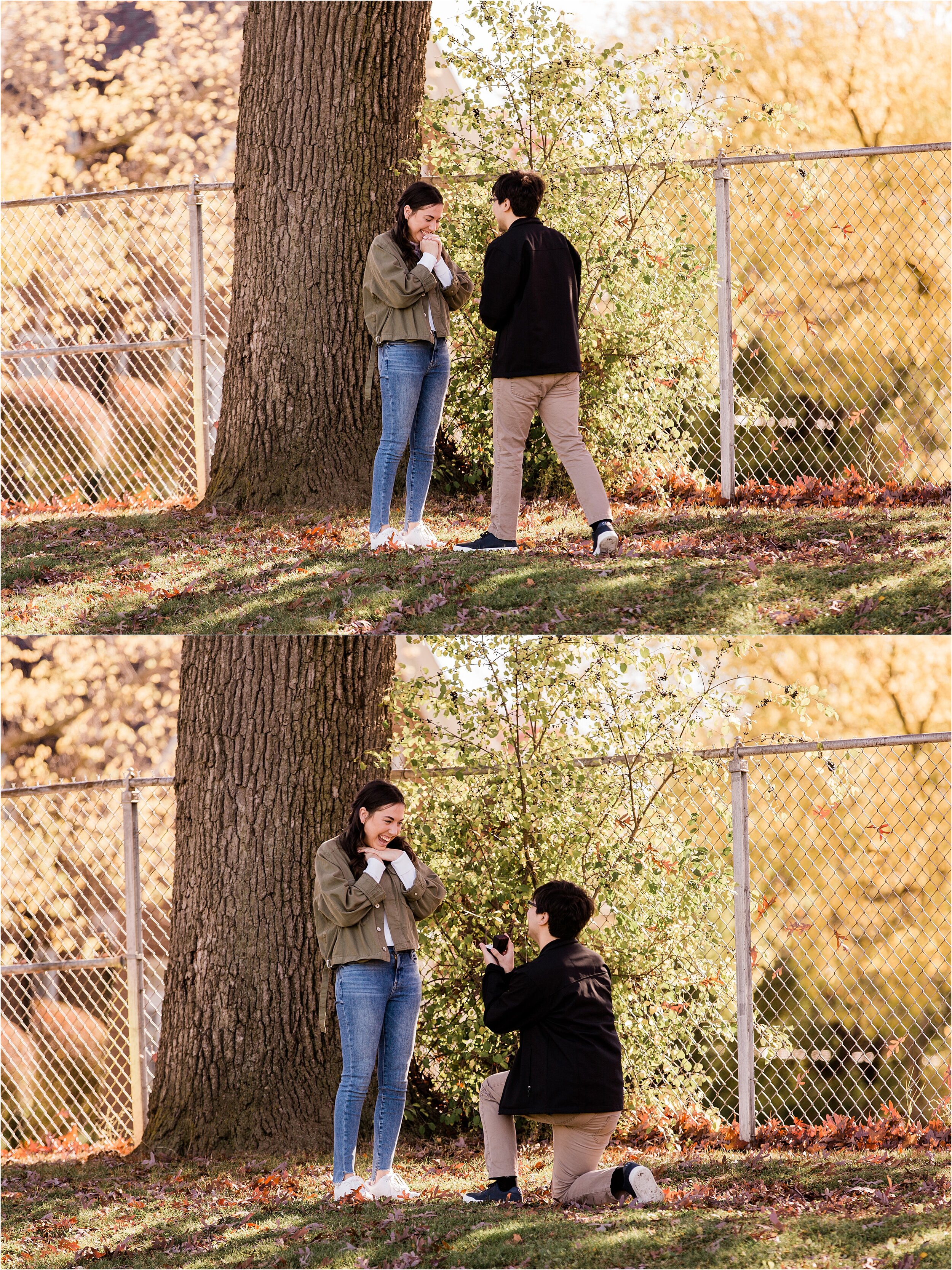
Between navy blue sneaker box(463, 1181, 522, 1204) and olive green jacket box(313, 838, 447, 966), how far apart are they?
93cm

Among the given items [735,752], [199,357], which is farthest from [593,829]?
[199,357]

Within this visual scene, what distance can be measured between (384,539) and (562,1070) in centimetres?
287

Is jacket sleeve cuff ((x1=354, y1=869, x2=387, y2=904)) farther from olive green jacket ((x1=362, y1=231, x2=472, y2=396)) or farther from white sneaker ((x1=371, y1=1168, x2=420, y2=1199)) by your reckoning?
olive green jacket ((x1=362, y1=231, x2=472, y2=396))

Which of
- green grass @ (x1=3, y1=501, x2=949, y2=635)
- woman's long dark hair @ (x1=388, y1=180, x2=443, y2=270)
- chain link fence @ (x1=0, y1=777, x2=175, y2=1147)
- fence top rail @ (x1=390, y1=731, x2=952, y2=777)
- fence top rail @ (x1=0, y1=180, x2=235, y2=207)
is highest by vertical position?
fence top rail @ (x1=0, y1=180, x2=235, y2=207)

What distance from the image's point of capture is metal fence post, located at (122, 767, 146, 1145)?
21.1ft

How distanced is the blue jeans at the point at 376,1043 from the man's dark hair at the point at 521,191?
11.2ft

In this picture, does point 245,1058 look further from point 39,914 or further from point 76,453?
point 76,453

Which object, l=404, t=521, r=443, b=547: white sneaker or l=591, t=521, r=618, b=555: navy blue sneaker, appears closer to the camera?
l=591, t=521, r=618, b=555: navy blue sneaker

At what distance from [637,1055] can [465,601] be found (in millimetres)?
2213

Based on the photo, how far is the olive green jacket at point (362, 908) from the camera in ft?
15.7

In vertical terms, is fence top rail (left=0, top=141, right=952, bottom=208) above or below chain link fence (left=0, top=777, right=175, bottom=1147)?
above

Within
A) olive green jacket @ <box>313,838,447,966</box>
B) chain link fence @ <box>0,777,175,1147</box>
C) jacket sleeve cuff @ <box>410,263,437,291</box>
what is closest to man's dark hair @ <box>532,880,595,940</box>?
olive green jacket @ <box>313,838,447,966</box>

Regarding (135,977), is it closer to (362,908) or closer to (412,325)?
(362,908)

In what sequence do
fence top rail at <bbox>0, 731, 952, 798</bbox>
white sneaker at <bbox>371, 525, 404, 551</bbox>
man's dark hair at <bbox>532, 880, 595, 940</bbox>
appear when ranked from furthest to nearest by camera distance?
white sneaker at <bbox>371, 525, 404, 551</bbox>
fence top rail at <bbox>0, 731, 952, 798</bbox>
man's dark hair at <bbox>532, 880, 595, 940</bbox>
